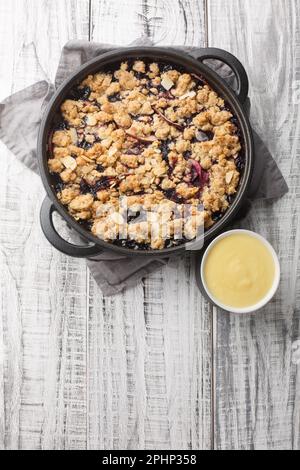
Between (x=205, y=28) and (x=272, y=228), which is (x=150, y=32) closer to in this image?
(x=205, y=28)

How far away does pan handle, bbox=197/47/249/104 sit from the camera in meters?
1.49

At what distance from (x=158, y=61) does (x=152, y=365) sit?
2.42 feet

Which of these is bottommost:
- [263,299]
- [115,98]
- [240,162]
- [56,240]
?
[263,299]

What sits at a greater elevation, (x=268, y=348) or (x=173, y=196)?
(x=173, y=196)

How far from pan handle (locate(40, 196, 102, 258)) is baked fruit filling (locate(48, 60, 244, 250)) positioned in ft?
0.11

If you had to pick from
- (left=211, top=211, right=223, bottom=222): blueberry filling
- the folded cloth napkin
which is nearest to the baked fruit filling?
(left=211, top=211, right=223, bottom=222): blueberry filling

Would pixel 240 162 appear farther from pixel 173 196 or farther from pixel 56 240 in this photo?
pixel 56 240

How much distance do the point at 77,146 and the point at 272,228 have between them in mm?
536

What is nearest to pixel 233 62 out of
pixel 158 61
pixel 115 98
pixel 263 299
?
pixel 158 61

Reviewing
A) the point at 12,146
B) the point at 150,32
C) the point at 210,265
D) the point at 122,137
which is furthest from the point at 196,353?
the point at 150,32

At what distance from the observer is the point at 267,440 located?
1.61 meters

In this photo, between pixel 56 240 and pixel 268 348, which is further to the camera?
pixel 268 348

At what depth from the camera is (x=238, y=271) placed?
1438mm

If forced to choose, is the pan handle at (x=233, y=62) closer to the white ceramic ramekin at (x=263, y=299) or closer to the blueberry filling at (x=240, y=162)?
the blueberry filling at (x=240, y=162)
